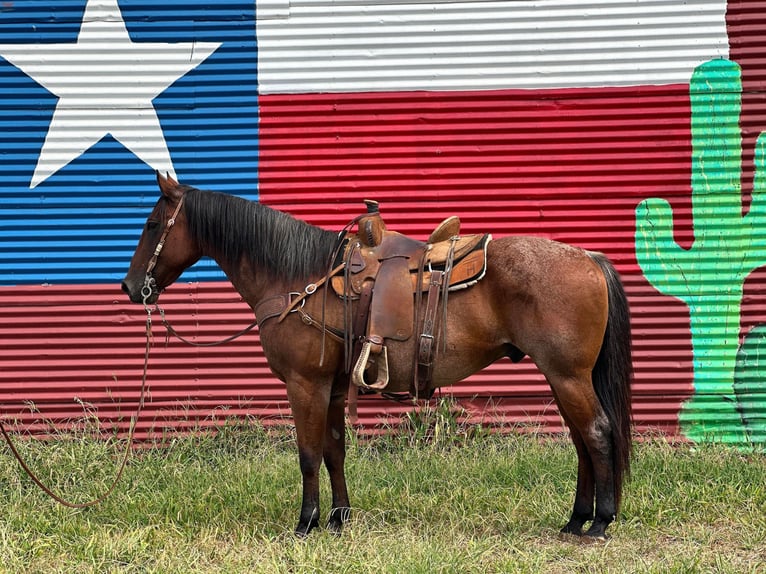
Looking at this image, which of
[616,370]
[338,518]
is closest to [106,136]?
[338,518]

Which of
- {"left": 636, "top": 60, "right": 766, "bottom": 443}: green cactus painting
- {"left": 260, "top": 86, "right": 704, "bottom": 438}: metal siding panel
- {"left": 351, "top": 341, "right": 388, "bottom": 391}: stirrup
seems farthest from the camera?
{"left": 260, "top": 86, "right": 704, "bottom": 438}: metal siding panel

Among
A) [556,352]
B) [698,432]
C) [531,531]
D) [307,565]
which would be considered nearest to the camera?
[307,565]

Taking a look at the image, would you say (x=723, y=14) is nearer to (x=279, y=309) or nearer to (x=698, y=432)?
(x=698, y=432)

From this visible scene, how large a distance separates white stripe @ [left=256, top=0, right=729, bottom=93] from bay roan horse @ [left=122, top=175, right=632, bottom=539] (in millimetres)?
2124

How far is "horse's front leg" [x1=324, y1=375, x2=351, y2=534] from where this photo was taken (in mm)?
4852

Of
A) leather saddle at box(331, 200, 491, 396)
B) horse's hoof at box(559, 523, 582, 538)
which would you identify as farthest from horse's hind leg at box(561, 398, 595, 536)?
leather saddle at box(331, 200, 491, 396)

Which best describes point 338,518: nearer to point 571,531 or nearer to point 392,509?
point 392,509

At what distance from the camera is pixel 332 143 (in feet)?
21.4

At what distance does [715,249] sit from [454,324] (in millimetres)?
2934

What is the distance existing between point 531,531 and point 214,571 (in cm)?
185

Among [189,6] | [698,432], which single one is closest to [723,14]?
[698,432]

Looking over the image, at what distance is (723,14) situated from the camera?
21.1 feet

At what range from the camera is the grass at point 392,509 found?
13.9 feet

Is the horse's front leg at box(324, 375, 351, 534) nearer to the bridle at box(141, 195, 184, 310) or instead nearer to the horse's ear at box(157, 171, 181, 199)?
the bridle at box(141, 195, 184, 310)
